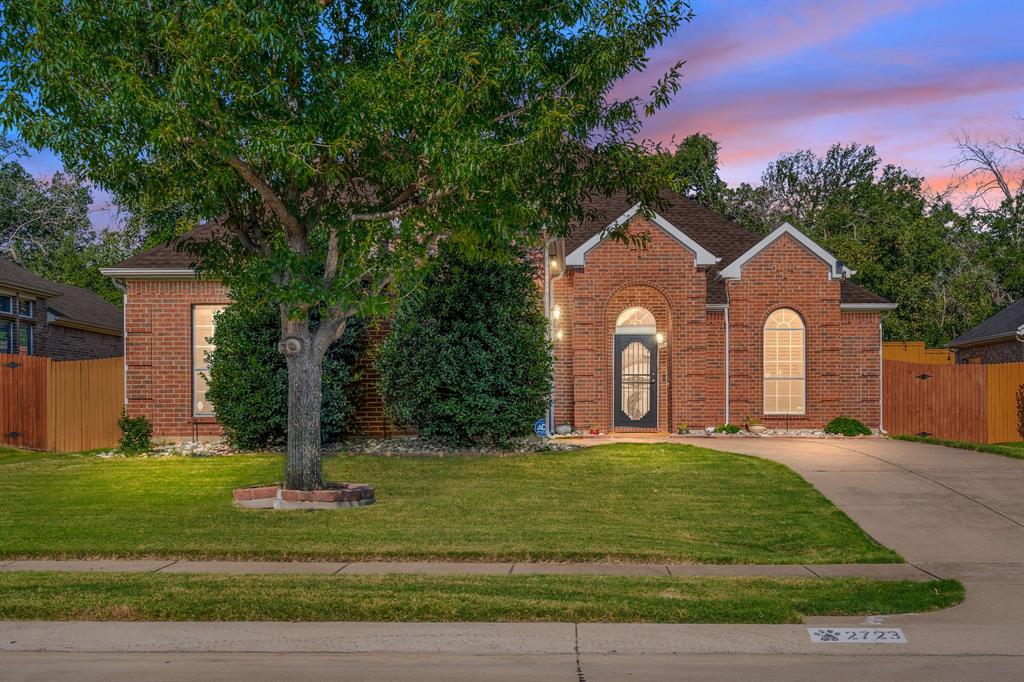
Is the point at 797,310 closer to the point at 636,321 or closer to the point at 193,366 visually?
the point at 636,321

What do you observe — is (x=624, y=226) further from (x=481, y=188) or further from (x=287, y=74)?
(x=287, y=74)

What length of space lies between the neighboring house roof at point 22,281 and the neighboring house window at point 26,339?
1069 mm

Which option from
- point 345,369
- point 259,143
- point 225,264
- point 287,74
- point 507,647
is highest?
point 287,74

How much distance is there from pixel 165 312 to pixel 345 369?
4.93 metres

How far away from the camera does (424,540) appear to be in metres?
10.7

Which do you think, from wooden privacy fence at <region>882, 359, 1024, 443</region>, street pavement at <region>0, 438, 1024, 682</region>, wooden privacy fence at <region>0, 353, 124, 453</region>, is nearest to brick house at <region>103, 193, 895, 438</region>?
wooden privacy fence at <region>882, 359, 1024, 443</region>

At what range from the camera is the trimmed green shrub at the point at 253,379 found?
18.9 metres

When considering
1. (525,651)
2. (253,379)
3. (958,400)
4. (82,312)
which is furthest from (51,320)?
(525,651)

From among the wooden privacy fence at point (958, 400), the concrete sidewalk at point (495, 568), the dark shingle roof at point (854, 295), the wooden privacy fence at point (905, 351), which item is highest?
the dark shingle roof at point (854, 295)

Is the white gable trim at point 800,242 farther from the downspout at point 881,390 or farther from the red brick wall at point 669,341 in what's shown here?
the downspout at point 881,390

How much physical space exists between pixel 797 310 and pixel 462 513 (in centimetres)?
1453

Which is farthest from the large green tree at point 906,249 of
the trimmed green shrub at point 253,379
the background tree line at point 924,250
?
the trimmed green shrub at point 253,379

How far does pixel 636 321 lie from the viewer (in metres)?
23.9

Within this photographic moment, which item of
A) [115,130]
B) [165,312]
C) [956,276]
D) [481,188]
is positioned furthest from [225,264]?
[956,276]
